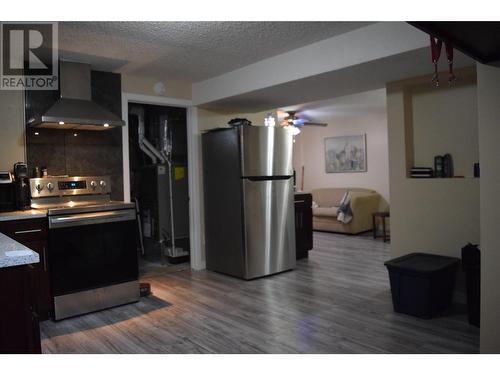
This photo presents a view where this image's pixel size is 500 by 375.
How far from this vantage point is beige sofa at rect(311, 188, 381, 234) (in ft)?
22.6

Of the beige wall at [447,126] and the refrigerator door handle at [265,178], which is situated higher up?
the beige wall at [447,126]

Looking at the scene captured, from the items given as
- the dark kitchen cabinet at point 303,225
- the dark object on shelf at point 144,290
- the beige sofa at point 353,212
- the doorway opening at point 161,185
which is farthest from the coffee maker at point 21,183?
the beige sofa at point 353,212

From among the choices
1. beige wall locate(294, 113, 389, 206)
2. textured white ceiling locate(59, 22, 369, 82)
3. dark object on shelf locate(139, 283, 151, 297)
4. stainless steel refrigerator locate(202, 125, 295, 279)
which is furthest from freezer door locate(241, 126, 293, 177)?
beige wall locate(294, 113, 389, 206)

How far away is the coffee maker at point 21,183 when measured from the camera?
3.36 meters

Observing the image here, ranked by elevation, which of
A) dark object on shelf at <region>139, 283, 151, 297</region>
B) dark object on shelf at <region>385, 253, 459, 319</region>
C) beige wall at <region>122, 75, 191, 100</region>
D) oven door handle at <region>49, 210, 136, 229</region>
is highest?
beige wall at <region>122, 75, 191, 100</region>

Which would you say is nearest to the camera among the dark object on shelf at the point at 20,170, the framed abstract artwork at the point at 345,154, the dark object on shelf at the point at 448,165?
the dark object on shelf at the point at 20,170

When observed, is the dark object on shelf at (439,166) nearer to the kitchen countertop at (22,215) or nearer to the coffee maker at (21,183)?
the kitchen countertop at (22,215)

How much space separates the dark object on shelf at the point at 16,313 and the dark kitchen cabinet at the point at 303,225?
3.86 m

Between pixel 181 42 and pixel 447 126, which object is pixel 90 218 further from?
pixel 447 126

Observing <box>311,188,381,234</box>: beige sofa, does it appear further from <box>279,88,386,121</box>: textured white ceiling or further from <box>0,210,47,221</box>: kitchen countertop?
<box>0,210,47,221</box>: kitchen countertop

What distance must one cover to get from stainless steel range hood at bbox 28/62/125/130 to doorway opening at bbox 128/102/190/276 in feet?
5.15
